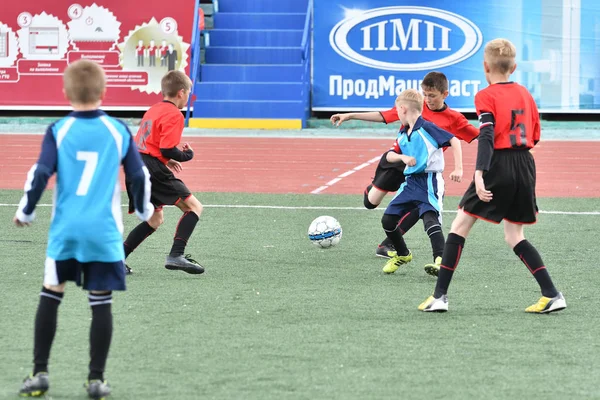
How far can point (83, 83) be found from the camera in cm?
480

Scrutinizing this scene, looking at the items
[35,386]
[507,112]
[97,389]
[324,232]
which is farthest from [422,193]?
[35,386]

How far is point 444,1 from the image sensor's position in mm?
25031

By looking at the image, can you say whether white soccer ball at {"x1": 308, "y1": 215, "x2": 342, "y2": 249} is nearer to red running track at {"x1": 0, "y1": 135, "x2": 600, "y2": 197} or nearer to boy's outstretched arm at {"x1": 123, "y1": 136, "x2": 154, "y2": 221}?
boy's outstretched arm at {"x1": 123, "y1": 136, "x2": 154, "y2": 221}

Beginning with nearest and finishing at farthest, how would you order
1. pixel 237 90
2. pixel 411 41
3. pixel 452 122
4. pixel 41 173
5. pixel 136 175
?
pixel 41 173, pixel 136 175, pixel 452 122, pixel 411 41, pixel 237 90

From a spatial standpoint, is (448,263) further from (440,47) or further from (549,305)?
(440,47)

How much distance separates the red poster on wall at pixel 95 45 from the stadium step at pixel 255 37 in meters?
1.34

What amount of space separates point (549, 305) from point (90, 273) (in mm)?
3141

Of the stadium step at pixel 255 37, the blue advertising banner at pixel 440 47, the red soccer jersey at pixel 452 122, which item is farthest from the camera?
the stadium step at pixel 255 37

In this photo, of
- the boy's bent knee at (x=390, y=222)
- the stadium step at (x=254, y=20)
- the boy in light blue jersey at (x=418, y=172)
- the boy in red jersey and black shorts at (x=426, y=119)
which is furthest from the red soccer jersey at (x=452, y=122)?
the stadium step at (x=254, y=20)

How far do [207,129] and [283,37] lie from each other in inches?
141

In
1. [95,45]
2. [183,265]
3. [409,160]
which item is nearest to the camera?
[409,160]

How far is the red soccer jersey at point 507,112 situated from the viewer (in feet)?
21.6

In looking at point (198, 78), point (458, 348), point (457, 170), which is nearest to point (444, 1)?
point (198, 78)

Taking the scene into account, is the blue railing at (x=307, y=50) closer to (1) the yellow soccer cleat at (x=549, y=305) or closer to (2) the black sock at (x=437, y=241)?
(2) the black sock at (x=437, y=241)
